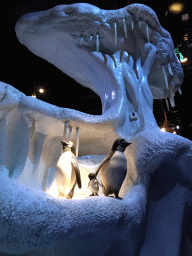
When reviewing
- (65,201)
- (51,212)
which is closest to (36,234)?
(51,212)

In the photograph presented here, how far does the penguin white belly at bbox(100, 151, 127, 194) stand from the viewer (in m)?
1.77

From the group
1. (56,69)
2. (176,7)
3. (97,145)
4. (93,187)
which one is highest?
A: (176,7)

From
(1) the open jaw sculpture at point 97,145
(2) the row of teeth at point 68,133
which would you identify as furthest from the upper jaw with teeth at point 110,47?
(2) the row of teeth at point 68,133

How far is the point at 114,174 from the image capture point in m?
1.77

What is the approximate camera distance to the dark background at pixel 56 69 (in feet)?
13.0

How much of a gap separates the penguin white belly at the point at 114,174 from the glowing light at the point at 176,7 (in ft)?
12.7

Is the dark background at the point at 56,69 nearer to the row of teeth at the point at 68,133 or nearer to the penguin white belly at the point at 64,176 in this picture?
the row of teeth at the point at 68,133

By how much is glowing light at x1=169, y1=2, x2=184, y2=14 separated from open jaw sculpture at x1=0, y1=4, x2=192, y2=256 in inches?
71.4

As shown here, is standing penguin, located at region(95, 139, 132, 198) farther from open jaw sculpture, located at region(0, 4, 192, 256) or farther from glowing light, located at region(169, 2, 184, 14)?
glowing light, located at region(169, 2, 184, 14)

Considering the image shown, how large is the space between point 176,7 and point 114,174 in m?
4.07

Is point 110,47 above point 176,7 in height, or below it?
below

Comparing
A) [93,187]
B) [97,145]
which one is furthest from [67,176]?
[97,145]

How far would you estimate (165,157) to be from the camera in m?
2.01

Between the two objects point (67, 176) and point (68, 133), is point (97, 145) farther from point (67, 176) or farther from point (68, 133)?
point (67, 176)
